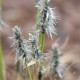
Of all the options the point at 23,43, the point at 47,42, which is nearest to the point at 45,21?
the point at 23,43

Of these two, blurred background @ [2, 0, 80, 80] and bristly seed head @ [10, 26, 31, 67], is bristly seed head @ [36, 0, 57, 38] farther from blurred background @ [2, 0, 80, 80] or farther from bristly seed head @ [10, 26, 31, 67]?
blurred background @ [2, 0, 80, 80]

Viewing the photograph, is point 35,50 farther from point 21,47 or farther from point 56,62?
point 56,62

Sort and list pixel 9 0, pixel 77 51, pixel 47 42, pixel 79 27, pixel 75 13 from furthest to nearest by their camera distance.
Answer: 1. pixel 9 0
2. pixel 75 13
3. pixel 79 27
4. pixel 47 42
5. pixel 77 51

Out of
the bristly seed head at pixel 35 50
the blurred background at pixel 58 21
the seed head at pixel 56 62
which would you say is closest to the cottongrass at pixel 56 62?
the seed head at pixel 56 62

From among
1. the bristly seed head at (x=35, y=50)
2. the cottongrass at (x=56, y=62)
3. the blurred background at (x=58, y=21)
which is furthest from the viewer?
the blurred background at (x=58, y=21)

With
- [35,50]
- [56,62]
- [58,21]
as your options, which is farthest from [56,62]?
[58,21]

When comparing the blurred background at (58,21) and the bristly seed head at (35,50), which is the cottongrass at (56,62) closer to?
the bristly seed head at (35,50)

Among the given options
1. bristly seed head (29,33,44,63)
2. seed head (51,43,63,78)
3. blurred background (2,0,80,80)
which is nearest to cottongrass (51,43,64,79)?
seed head (51,43,63,78)

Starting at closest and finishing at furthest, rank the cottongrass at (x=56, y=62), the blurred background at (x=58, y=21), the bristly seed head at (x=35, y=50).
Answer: the bristly seed head at (x=35, y=50) < the cottongrass at (x=56, y=62) < the blurred background at (x=58, y=21)

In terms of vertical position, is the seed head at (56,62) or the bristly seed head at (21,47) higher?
the bristly seed head at (21,47)

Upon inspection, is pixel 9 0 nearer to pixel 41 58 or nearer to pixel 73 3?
pixel 73 3

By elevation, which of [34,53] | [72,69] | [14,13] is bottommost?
[72,69]
